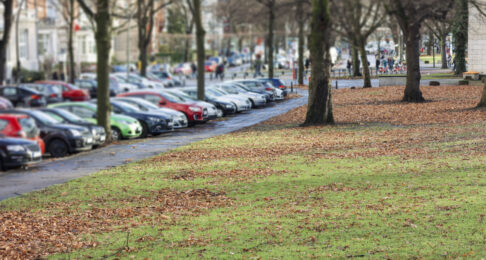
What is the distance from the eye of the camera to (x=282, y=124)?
2981cm

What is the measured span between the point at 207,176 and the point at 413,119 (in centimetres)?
1313

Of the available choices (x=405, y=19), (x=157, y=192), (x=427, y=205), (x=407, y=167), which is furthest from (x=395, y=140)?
(x=405, y=19)

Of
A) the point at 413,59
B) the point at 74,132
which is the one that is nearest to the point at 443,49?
the point at 413,59

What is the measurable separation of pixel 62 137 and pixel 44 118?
1378 mm

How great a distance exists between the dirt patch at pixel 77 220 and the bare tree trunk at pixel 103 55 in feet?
43.7

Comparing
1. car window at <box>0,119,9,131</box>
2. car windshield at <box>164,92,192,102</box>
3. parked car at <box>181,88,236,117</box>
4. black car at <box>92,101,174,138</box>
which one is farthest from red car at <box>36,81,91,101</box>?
car window at <box>0,119,9,131</box>

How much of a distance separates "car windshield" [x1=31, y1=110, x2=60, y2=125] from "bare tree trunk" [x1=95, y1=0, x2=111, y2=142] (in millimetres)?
2113

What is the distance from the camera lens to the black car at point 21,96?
44.9m

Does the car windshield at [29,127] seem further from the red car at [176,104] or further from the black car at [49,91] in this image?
the black car at [49,91]

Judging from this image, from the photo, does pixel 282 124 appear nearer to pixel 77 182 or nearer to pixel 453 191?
pixel 77 182

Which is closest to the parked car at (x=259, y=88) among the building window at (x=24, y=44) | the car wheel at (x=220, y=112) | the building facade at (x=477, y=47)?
the car wheel at (x=220, y=112)

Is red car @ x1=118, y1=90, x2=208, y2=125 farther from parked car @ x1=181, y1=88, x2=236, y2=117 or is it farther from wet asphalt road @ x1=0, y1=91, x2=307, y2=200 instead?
parked car @ x1=181, y1=88, x2=236, y2=117

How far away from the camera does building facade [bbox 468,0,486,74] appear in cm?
4644

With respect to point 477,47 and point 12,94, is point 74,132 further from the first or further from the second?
point 477,47
